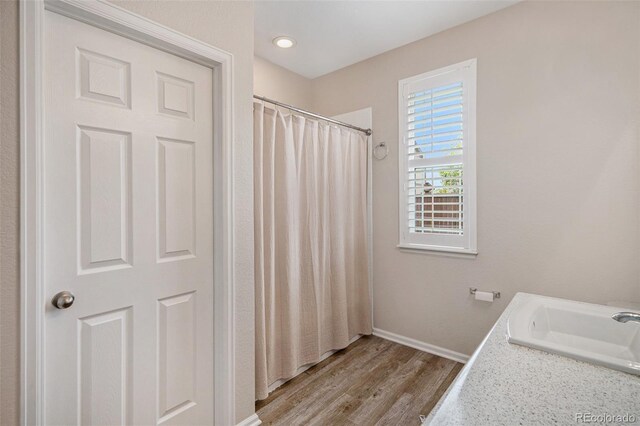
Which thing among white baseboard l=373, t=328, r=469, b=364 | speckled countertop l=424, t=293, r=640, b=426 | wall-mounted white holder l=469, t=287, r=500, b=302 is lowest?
white baseboard l=373, t=328, r=469, b=364

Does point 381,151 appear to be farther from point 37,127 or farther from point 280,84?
point 37,127

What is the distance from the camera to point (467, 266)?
2.31 meters

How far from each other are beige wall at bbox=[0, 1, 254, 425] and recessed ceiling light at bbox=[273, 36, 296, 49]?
2.63 ft

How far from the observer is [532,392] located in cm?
87

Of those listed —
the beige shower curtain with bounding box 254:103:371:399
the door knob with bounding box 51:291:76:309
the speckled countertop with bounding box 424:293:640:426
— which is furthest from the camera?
the beige shower curtain with bounding box 254:103:371:399

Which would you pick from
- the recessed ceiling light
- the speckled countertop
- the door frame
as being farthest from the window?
the door frame

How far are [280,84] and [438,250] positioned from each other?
2077 mm

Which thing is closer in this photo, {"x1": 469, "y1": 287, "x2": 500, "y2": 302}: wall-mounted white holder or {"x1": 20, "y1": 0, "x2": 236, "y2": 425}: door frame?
{"x1": 20, "y1": 0, "x2": 236, "y2": 425}: door frame

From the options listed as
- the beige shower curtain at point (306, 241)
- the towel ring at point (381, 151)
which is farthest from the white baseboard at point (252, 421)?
the towel ring at point (381, 151)

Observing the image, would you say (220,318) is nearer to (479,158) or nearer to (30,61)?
(30,61)

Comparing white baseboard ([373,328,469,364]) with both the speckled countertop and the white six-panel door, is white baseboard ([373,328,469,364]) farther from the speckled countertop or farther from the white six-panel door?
the white six-panel door

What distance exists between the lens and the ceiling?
2.06 meters

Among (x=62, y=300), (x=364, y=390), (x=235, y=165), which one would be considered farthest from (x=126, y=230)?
(x=364, y=390)
